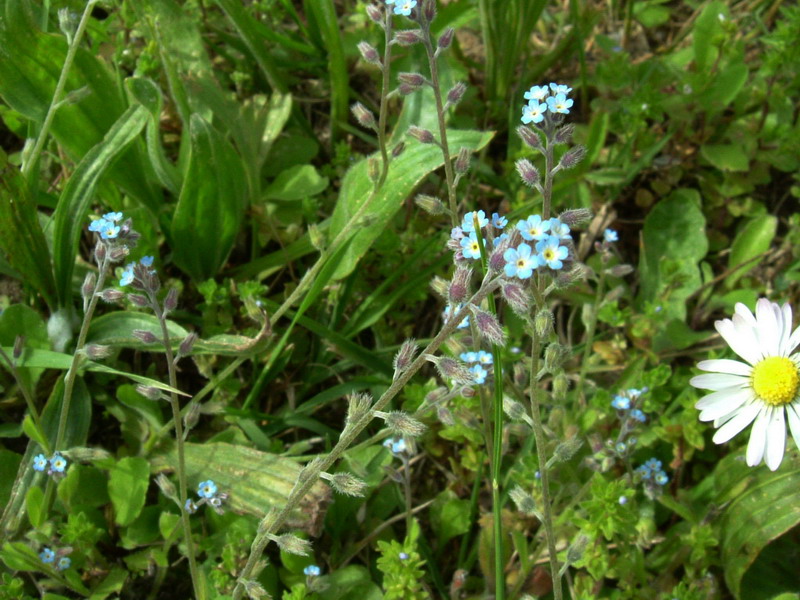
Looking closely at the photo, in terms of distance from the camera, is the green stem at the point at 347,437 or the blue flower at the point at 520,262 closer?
the blue flower at the point at 520,262

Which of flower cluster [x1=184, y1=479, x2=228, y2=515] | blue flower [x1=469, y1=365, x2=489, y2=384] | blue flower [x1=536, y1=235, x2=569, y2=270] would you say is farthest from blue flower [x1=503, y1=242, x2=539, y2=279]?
flower cluster [x1=184, y1=479, x2=228, y2=515]

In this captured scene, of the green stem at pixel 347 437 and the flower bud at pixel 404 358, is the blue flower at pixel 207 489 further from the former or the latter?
the flower bud at pixel 404 358

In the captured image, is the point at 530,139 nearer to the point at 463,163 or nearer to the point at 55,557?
the point at 463,163

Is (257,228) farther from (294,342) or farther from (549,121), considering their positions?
(549,121)

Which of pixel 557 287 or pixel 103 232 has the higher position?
pixel 557 287

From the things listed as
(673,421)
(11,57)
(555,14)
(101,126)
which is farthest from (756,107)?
(11,57)

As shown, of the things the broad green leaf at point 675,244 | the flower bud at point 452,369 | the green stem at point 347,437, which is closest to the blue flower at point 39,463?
the green stem at point 347,437

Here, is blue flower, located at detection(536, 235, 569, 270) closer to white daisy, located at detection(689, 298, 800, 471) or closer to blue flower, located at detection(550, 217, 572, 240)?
blue flower, located at detection(550, 217, 572, 240)
